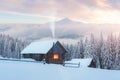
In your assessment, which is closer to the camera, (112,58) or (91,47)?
(112,58)

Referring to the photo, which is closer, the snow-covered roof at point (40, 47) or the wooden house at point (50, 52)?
the wooden house at point (50, 52)

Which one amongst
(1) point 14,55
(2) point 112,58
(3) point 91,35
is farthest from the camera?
(1) point 14,55

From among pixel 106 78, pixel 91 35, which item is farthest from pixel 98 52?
pixel 106 78

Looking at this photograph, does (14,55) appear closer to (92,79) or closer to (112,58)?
(112,58)

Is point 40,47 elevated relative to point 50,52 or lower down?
elevated

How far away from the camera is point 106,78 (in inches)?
1582

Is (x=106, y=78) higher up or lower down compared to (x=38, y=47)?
lower down

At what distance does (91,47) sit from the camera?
107 meters

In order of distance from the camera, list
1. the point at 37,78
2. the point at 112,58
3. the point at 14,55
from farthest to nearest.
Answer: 1. the point at 14,55
2. the point at 112,58
3. the point at 37,78

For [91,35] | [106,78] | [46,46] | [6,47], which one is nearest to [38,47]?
[46,46]

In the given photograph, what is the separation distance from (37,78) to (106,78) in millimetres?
14056

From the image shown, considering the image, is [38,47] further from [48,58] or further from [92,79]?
[92,79]

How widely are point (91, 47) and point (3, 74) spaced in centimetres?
8181

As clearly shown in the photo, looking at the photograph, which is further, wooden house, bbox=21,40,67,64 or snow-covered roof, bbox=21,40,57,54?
snow-covered roof, bbox=21,40,57,54
